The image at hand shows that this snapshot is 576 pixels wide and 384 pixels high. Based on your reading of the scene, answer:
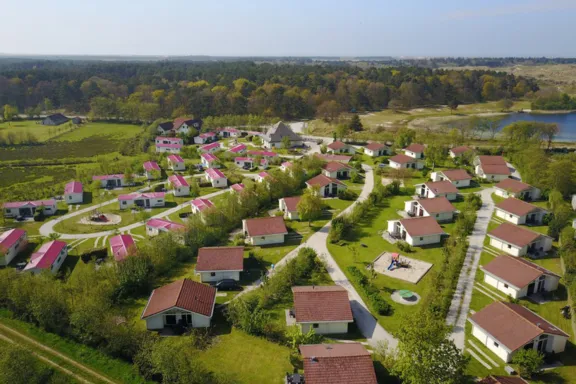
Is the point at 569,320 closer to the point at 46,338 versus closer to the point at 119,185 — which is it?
the point at 46,338

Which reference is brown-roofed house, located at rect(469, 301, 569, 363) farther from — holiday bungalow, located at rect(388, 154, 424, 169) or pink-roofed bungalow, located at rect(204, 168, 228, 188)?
holiday bungalow, located at rect(388, 154, 424, 169)

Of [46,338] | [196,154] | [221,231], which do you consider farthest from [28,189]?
[46,338]

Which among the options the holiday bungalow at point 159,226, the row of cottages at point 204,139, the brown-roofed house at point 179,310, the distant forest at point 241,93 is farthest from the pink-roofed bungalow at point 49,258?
the distant forest at point 241,93

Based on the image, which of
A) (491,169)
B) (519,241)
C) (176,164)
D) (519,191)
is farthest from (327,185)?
(176,164)

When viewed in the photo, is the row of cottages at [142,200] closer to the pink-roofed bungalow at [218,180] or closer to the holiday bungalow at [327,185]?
the pink-roofed bungalow at [218,180]

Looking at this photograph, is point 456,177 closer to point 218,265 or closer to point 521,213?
point 521,213

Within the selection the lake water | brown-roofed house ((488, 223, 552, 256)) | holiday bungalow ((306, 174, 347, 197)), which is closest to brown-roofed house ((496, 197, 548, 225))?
brown-roofed house ((488, 223, 552, 256))
